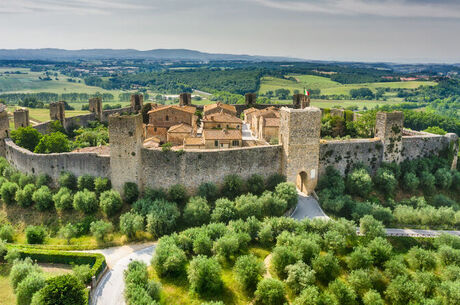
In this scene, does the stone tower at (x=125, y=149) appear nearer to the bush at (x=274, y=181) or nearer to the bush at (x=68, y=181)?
the bush at (x=68, y=181)

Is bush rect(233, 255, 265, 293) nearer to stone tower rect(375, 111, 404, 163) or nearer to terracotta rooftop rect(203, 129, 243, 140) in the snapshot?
terracotta rooftop rect(203, 129, 243, 140)

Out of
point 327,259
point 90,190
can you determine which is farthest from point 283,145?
point 90,190

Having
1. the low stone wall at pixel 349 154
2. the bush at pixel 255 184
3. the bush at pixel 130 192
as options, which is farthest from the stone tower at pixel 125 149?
the low stone wall at pixel 349 154

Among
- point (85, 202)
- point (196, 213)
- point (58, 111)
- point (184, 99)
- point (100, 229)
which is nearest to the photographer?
point (100, 229)

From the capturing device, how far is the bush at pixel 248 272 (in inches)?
730

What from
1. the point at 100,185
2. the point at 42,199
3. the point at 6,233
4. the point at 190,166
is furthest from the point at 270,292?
the point at 6,233

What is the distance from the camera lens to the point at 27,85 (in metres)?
150

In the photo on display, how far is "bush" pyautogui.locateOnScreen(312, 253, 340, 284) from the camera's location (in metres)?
19.3

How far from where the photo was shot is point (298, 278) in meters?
18.5

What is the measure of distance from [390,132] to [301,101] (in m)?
16.5

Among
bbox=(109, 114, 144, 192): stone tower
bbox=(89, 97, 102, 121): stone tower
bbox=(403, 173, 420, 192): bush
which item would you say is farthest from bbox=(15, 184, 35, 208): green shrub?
bbox=(403, 173, 420, 192): bush

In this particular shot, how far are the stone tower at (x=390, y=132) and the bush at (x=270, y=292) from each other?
1803 cm

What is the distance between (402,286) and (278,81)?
11321cm

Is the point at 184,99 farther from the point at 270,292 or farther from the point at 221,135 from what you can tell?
the point at 270,292
